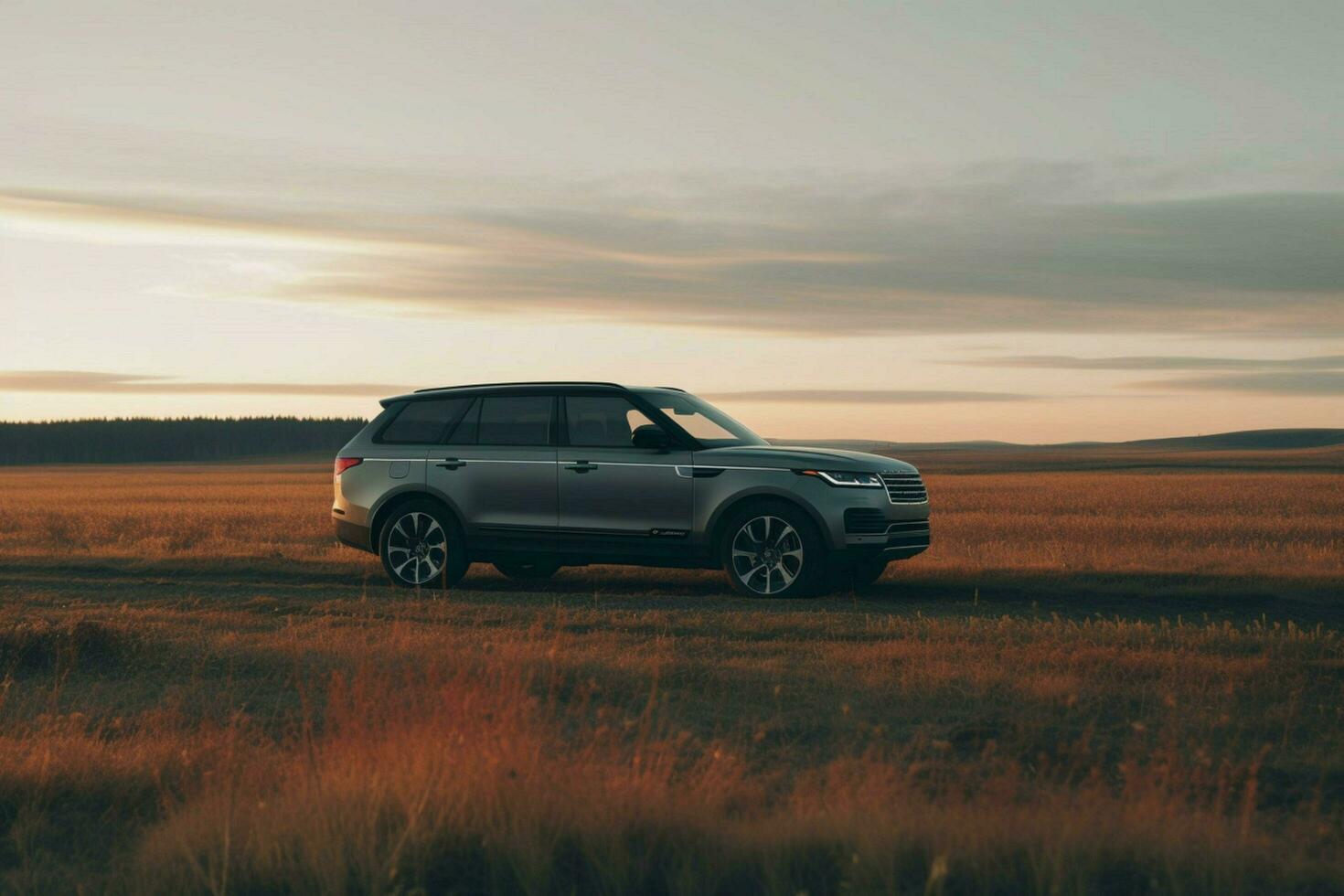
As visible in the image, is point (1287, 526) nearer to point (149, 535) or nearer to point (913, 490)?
point (913, 490)

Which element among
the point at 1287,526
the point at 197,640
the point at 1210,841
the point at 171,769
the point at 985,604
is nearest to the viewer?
the point at 1210,841

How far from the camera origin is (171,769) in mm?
6062

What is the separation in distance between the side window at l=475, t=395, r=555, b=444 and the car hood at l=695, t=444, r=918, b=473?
1.74 metres

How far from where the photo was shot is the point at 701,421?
13430 millimetres

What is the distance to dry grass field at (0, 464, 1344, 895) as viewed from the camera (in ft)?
15.4

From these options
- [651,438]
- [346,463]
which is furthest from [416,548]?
[651,438]

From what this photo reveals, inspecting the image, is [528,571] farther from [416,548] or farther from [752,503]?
[752,503]

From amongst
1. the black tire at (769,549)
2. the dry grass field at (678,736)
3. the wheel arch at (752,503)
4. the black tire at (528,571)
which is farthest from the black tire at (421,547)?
the black tire at (769,549)

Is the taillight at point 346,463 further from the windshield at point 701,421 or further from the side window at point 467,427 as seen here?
the windshield at point 701,421

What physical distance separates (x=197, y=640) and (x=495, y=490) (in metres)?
3.89

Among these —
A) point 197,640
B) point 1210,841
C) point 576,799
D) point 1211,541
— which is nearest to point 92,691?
point 197,640

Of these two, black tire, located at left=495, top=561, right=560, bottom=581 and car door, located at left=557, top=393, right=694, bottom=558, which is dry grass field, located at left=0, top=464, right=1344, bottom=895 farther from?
car door, located at left=557, top=393, right=694, bottom=558

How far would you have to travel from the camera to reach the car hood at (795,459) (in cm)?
1251

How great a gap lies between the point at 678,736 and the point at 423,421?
815cm
